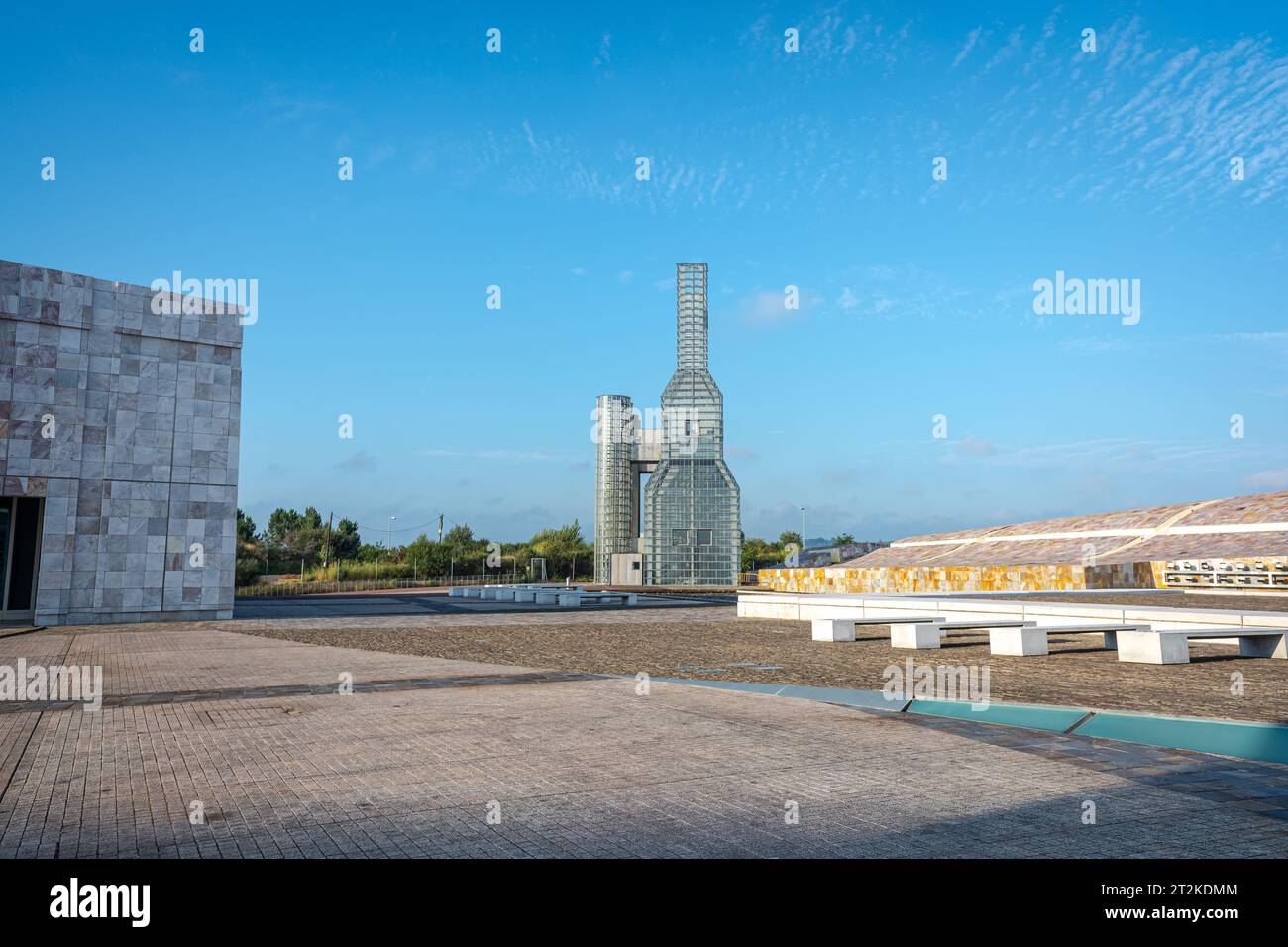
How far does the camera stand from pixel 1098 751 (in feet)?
23.2

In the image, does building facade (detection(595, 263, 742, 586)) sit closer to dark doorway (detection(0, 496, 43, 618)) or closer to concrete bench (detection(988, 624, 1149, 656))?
dark doorway (detection(0, 496, 43, 618))

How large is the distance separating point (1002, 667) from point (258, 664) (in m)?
11.6

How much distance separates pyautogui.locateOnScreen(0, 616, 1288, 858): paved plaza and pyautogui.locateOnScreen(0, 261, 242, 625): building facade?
57.0ft

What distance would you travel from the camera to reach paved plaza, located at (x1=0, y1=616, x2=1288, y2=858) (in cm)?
473

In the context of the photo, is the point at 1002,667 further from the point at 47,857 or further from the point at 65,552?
the point at 65,552

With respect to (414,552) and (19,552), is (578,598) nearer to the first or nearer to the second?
(19,552)

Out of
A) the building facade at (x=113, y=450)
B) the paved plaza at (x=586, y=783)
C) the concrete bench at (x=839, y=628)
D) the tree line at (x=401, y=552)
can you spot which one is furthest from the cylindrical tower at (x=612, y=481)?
the paved plaza at (x=586, y=783)

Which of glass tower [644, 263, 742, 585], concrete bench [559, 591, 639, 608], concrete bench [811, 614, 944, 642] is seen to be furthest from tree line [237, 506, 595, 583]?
concrete bench [811, 614, 944, 642]

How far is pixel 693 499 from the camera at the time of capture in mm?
65562

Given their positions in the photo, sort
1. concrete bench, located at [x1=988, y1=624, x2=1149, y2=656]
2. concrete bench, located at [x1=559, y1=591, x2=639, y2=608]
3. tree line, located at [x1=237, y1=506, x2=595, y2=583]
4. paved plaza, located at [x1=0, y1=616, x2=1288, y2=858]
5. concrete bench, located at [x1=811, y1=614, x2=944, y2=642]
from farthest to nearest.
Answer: tree line, located at [x1=237, y1=506, x2=595, y2=583] → concrete bench, located at [x1=559, y1=591, x2=639, y2=608] → concrete bench, located at [x1=811, y1=614, x2=944, y2=642] → concrete bench, located at [x1=988, y1=624, x2=1149, y2=656] → paved plaza, located at [x1=0, y1=616, x2=1288, y2=858]

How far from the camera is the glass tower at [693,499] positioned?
65.1m

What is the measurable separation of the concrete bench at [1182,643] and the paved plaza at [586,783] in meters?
7.19

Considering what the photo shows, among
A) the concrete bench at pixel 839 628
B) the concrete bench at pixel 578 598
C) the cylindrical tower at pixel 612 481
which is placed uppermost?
the cylindrical tower at pixel 612 481

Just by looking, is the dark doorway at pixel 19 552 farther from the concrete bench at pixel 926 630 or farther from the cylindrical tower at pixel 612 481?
the cylindrical tower at pixel 612 481
